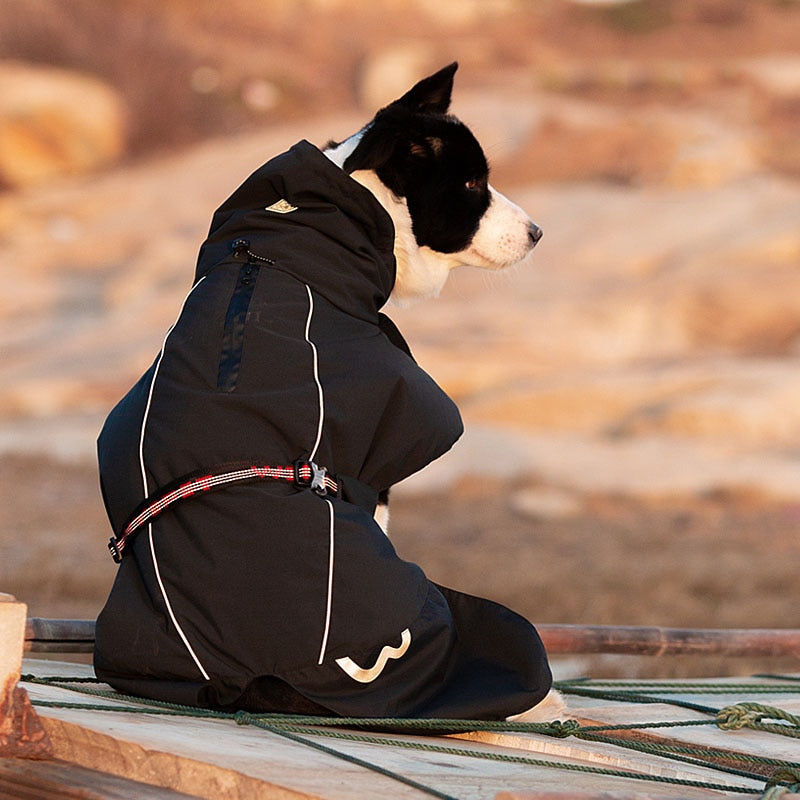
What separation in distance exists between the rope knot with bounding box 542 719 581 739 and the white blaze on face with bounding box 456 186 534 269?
1205 mm

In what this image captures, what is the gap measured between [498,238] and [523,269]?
11690 mm

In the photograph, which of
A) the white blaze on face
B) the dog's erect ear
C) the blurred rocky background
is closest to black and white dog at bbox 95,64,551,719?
the dog's erect ear

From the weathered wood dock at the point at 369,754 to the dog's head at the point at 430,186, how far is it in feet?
3.60

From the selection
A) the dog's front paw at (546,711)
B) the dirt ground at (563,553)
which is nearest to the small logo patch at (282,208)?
the dog's front paw at (546,711)

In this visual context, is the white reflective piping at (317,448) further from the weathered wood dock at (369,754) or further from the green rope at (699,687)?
the green rope at (699,687)

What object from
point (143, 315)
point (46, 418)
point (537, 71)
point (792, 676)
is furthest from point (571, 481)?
point (537, 71)

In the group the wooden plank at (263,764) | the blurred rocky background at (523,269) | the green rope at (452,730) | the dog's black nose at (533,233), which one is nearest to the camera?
the wooden plank at (263,764)

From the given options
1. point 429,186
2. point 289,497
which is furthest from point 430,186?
point 289,497

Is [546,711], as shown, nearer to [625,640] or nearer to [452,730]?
[452,730]

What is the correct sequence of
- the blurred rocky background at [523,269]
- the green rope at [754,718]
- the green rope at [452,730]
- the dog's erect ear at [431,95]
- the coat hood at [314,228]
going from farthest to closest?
the blurred rocky background at [523,269] → the dog's erect ear at [431,95] → the green rope at [754,718] → the coat hood at [314,228] → the green rope at [452,730]

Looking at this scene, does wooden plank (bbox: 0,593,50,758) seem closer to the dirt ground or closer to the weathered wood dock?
the weathered wood dock

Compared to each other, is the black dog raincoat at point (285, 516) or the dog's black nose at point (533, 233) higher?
the dog's black nose at point (533, 233)

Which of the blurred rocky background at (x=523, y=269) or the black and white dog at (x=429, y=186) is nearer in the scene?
the black and white dog at (x=429, y=186)

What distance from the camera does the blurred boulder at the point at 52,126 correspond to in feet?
66.1
